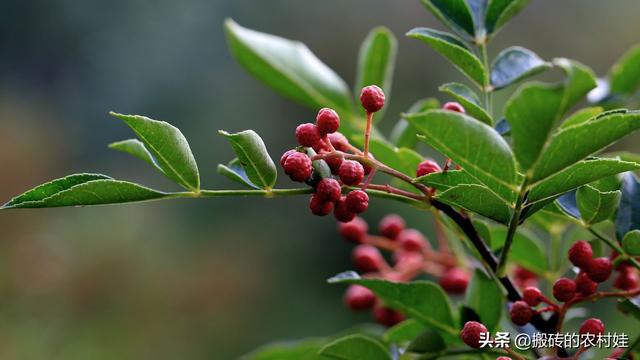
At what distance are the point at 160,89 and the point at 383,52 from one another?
5121 millimetres

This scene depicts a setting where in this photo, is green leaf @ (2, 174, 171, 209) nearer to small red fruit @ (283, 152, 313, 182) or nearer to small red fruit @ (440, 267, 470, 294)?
small red fruit @ (283, 152, 313, 182)

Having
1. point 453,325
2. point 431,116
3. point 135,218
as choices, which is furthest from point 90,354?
point 431,116

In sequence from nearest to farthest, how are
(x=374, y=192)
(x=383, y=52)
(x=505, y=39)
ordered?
(x=374, y=192) → (x=383, y=52) → (x=505, y=39)

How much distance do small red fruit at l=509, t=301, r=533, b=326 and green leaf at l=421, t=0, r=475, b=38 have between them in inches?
9.9

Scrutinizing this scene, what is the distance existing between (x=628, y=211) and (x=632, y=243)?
0.14 ft

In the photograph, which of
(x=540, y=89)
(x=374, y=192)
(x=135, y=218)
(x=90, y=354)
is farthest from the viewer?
(x=135, y=218)

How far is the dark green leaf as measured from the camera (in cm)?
60

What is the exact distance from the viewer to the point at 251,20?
19.5ft

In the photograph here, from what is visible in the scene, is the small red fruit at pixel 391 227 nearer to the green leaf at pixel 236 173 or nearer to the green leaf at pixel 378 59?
the green leaf at pixel 378 59

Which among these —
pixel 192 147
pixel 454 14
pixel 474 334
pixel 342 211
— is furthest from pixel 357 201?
pixel 192 147

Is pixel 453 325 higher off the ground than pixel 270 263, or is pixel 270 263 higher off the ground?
pixel 453 325

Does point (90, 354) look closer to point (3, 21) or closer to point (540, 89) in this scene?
point (540, 89)

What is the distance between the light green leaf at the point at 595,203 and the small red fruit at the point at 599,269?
34 mm

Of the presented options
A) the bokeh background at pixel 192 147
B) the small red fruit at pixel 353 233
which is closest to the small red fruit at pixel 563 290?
the small red fruit at pixel 353 233
